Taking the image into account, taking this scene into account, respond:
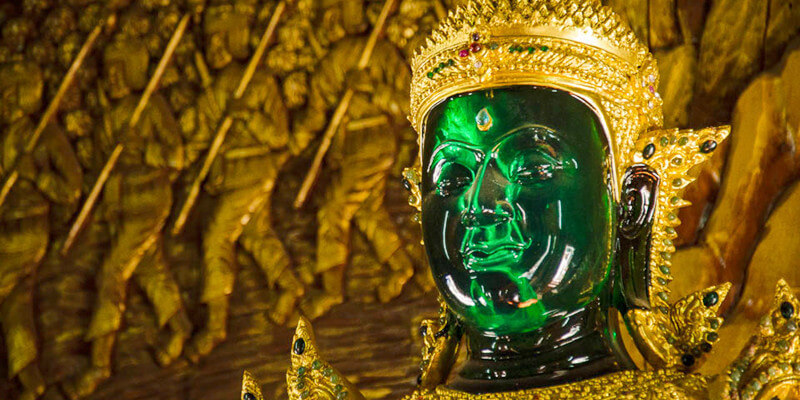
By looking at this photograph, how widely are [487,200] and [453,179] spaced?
90 mm

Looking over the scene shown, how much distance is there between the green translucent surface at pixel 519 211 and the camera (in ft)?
5.75

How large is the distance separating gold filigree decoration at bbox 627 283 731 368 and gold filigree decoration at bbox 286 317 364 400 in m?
0.46

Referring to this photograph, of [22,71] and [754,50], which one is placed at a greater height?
[22,71]

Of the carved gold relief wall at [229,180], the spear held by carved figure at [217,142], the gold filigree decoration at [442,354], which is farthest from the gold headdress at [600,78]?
the spear held by carved figure at [217,142]

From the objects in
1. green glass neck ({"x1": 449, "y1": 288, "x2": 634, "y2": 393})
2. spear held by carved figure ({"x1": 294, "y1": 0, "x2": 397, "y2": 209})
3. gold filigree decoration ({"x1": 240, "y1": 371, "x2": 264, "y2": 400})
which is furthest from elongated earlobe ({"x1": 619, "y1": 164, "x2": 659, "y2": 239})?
spear held by carved figure ({"x1": 294, "y1": 0, "x2": 397, "y2": 209})

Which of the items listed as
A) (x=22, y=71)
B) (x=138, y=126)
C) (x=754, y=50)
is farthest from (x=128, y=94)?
(x=754, y=50)

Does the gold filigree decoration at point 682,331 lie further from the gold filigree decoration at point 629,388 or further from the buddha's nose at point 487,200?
the buddha's nose at point 487,200

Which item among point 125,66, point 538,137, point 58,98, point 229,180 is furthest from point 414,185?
point 58,98

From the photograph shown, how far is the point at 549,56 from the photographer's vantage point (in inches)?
72.3

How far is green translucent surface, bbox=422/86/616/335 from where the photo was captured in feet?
5.75

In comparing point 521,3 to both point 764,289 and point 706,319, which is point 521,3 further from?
point 764,289

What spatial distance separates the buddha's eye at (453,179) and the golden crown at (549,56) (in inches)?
4.8

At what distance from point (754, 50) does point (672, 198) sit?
1.78ft

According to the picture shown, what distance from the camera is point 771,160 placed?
7.32ft
